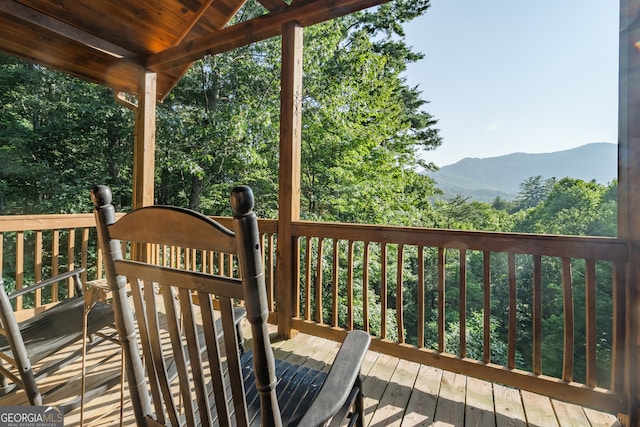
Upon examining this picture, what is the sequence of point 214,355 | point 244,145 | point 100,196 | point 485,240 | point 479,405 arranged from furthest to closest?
point 244,145 → point 485,240 → point 479,405 → point 100,196 → point 214,355

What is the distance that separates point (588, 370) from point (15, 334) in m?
2.81

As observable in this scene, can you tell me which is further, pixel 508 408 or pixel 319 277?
pixel 319 277

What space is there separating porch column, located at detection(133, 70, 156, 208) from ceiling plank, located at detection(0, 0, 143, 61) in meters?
0.31

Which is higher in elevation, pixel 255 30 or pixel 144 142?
pixel 255 30

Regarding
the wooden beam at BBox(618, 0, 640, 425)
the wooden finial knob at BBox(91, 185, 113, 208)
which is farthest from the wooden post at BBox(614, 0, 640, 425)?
the wooden finial knob at BBox(91, 185, 113, 208)

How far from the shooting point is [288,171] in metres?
2.65

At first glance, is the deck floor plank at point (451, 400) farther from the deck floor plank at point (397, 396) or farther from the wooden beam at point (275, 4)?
the wooden beam at point (275, 4)

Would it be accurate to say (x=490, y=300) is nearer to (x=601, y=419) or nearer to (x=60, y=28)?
(x=601, y=419)

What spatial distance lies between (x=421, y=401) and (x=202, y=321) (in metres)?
1.74

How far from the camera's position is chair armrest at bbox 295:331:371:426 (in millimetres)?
780

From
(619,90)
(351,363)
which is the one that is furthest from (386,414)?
(619,90)

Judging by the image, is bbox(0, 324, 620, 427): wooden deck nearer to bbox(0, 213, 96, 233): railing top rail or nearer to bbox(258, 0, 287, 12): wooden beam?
bbox(0, 213, 96, 233): railing top rail

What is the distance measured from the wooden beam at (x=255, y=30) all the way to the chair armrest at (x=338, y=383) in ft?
7.92

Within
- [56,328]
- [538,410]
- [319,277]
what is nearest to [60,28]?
[56,328]
